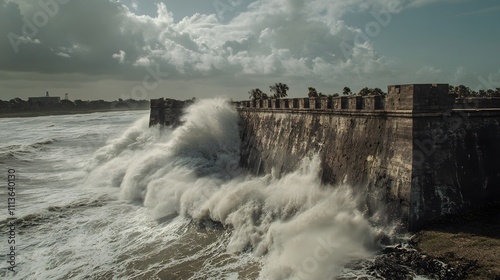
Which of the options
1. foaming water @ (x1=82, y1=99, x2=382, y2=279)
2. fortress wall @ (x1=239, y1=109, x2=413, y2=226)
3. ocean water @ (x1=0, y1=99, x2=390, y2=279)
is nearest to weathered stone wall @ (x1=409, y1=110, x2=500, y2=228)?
fortress wall @ (x1=239, y1=109, x2=413, y2=226)

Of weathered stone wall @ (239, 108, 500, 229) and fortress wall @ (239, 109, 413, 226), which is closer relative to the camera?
weathered stone wall @ (239, 108, 500, 229)

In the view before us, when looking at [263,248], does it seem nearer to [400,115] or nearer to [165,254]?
[165,254]

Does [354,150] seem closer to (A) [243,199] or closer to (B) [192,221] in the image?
(A) [243,199]

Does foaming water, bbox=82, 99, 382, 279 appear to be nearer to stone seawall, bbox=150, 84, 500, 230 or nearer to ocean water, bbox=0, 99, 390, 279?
ocean water, bbox=0, 99, 390, 279

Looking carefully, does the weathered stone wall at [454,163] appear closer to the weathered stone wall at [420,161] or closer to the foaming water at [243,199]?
the weathered stone wall at [420,161]

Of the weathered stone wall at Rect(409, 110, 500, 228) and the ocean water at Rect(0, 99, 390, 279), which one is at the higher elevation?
the weathered stone wall at Rect(409, 110, 500, 228)

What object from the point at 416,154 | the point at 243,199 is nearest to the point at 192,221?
the point at 243,199
